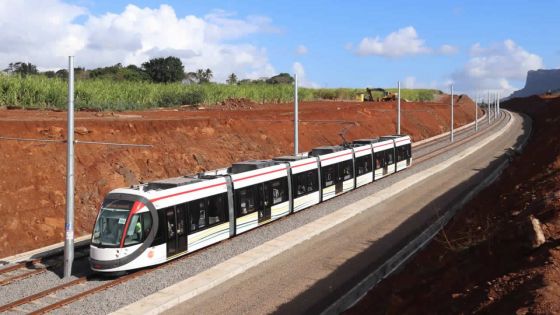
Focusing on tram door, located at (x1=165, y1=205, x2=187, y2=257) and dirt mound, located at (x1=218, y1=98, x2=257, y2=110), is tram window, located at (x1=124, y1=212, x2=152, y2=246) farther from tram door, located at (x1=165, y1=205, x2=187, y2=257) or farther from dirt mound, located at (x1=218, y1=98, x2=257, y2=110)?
dirt mound, located at (x1=218, y1=98, x2=257, y2=110)

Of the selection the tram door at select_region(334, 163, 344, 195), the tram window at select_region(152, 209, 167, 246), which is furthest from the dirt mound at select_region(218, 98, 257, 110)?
the tram window at select_region(152, 209, 167, 246)

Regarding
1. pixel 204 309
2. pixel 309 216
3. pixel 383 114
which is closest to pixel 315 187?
pixel 309 216

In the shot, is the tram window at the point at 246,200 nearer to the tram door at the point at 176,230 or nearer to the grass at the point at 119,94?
the tram door at the point at 176,230

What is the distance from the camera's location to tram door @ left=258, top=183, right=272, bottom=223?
77.5ft

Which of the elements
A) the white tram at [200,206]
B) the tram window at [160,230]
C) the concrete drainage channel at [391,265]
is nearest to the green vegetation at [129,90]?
the white tram at [200,206]

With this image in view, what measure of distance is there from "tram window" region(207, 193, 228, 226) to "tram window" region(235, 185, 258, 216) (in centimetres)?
84

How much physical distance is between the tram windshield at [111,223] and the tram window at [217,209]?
3.64 meters

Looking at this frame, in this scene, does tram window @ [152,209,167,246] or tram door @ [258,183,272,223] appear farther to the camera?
tram door @ [258,183,272,223]

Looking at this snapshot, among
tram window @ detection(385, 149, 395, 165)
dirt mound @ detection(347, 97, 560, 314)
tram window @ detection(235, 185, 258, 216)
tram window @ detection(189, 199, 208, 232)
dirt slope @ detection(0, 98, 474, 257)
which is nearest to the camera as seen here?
dirt mound @ detection(347, 97, 560, 314)

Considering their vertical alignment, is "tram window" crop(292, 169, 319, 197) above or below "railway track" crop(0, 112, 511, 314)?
above

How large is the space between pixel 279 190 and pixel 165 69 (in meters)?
86.2

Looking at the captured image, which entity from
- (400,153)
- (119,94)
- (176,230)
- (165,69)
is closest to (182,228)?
(176,230)

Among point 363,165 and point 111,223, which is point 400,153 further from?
point 111,223

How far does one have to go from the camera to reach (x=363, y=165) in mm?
34312
